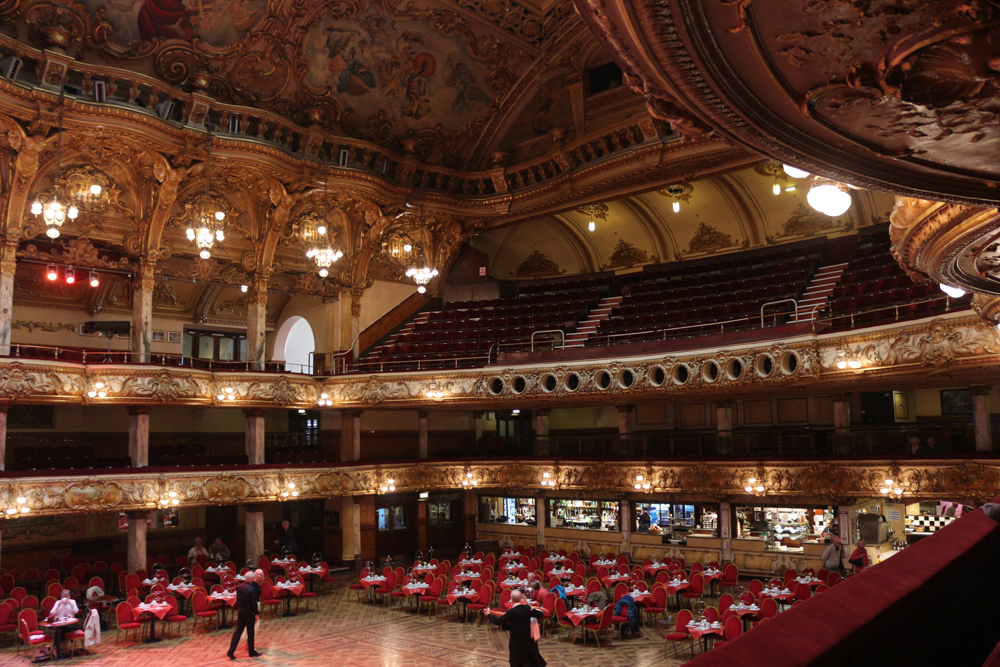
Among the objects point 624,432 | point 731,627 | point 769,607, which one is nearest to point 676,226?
point 624,432

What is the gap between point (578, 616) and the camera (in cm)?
1217

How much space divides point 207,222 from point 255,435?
274 inches

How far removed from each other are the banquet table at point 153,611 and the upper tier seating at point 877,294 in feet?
43.9

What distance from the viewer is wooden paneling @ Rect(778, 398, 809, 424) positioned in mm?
19234

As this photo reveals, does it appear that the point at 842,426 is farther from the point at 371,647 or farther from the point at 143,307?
the point at 143,307

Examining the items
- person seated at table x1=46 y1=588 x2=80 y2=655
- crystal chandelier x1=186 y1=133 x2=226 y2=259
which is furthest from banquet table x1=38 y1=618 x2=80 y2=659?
crystal chandelier x1=186 y1=133 x2=226 y2=259

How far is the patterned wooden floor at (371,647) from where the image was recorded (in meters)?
12.0

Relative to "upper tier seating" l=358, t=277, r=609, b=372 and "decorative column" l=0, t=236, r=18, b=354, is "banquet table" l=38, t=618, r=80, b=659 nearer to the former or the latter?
"decorative column" l=0, t=236, r=18, b=354

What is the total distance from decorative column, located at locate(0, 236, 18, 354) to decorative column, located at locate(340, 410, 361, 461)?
28.1ft

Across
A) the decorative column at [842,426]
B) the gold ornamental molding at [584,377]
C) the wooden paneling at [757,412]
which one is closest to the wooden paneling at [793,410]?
the wooden paneling at [757,412]

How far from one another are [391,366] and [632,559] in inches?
330

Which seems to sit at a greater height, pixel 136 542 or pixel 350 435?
pixel 350 435

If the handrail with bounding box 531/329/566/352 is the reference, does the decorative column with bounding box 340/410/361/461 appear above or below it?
below

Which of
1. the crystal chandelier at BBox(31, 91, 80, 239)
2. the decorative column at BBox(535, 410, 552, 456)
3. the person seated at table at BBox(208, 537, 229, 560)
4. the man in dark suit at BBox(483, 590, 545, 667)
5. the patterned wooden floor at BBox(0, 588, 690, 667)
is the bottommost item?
the patterned wooden floor at BBox(0, 588, 690, 667)
